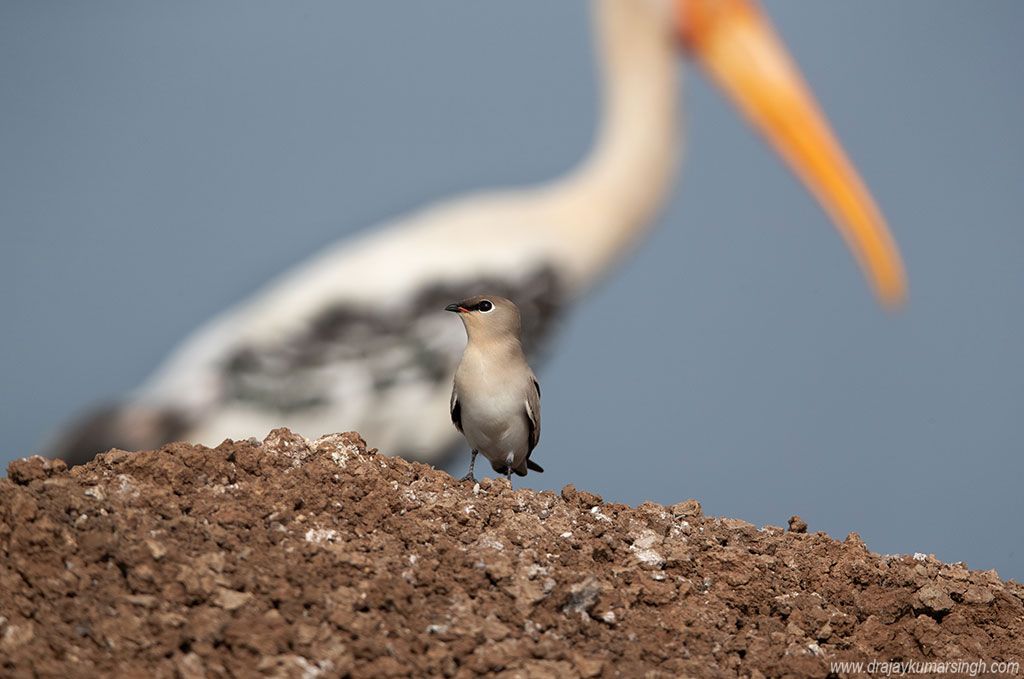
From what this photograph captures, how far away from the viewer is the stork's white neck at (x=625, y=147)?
9.59 m

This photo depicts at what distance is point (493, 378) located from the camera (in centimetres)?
445

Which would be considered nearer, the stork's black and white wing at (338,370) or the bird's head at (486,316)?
Answer: the bird's head at (486,316)

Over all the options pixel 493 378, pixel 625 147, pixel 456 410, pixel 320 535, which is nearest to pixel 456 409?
pixel 456 410

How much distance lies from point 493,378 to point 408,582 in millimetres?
1386

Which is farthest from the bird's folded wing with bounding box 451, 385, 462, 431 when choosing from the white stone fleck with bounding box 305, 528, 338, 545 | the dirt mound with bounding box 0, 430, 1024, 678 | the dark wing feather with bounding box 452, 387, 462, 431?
the white stone fleck with bounding box 305, 528, 338, 545

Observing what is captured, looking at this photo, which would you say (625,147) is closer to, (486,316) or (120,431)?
(120,431)

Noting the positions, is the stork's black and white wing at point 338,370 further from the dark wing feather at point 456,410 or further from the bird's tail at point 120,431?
the dark wing feather at point 456,410

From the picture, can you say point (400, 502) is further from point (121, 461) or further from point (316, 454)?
point (121, 461)

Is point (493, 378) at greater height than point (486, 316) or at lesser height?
lesser

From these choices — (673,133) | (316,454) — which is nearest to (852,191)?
(673,133)

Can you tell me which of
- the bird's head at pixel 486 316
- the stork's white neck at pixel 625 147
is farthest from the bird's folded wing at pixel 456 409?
the stork's white neck at pixel 625 147

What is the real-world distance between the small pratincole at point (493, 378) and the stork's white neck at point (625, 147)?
16.3 ft

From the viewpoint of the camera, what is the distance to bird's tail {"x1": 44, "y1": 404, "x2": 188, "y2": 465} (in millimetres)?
8516

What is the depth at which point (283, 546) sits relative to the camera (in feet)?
10.6
